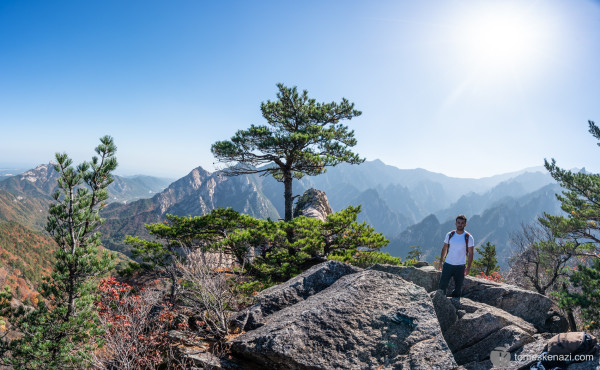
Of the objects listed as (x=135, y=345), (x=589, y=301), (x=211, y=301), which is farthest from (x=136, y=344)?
(x=589, y=301)

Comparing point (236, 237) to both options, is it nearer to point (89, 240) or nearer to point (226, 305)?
point (226, 305)

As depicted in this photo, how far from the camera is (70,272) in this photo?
313 inches

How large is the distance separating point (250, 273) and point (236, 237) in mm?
2462

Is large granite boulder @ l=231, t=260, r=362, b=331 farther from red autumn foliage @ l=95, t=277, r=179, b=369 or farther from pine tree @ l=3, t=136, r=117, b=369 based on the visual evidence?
pine tree @ l=3, t=136, r=117, b=369

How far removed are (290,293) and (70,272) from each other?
649 centimetres

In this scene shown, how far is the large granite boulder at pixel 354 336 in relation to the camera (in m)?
5.38

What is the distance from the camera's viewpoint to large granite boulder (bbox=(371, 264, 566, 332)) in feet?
26.0

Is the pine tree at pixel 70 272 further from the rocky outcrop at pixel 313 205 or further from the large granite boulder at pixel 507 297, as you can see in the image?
the rocky outcrop at pixel 313 205

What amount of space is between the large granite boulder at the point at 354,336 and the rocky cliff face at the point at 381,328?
0.06 ft

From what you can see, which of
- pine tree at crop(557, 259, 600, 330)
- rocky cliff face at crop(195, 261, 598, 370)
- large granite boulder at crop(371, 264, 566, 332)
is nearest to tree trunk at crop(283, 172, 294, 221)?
large granite boulder at crop(371, 264, 566, 332)

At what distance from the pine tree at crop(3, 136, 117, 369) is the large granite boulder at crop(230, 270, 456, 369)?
16.6ft

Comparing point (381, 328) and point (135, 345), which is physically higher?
point (381, 328)

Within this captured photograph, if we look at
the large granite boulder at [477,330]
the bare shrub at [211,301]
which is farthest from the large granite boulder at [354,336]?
the large granite boulder at [477,330]

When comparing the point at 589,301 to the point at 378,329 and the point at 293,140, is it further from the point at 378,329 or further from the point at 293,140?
the point at 293,140
